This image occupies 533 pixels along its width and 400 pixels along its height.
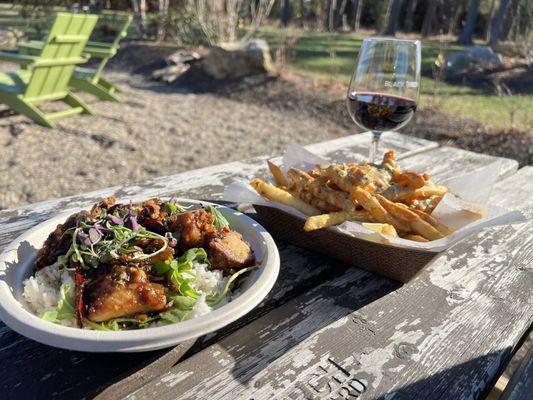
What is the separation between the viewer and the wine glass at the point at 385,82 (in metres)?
1.58

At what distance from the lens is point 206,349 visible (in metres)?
1.03

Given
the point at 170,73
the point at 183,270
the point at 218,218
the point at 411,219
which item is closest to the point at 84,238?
the point at 183,270

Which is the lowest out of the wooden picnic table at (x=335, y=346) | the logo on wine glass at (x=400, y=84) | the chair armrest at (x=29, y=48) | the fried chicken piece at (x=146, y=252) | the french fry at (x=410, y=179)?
the wooden picnic table at (x=335, y=346)

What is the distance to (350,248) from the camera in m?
1.31

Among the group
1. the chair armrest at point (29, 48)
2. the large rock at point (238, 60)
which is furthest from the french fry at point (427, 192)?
the large rock at point (238, 60)

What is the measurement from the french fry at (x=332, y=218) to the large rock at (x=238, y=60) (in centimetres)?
918

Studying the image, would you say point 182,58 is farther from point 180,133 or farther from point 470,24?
point 470,24

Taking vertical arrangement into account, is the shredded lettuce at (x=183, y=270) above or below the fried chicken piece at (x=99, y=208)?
below

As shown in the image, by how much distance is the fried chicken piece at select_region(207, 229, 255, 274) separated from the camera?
1.08 meters

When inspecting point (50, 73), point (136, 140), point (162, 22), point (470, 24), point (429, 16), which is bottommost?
point (136, 140)

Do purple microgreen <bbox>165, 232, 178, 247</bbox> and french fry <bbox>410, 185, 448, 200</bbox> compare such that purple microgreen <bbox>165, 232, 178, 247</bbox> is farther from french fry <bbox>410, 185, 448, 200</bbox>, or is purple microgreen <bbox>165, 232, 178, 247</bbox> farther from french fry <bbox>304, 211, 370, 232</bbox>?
french fry <bbox>410, 185, 448, 200</bbox>

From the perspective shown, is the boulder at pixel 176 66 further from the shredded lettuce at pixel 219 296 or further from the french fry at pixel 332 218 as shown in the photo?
the shredded lettuce at pixel 219 296

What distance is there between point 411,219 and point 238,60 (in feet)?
30.7

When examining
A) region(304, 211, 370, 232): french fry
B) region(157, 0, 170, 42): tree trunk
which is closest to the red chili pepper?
region(304, 211, 370, 232): french fry
